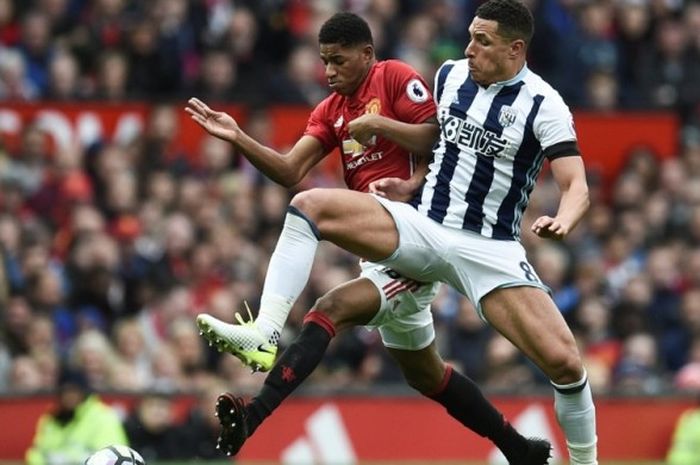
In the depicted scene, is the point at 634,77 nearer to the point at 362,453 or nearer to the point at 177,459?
the point at 362,453

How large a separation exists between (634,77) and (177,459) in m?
8.10

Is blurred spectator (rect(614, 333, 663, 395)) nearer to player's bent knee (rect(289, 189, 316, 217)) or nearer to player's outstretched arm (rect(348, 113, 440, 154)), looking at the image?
player's outstretched arm (rect(348, 113, 440, 154))

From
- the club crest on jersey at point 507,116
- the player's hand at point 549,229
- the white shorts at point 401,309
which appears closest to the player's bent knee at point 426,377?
the white shorts at point 401,309

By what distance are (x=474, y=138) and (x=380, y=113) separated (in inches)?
21.0

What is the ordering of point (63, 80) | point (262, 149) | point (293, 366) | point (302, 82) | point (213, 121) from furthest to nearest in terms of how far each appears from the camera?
point (302, 82), point (63, 80), point (262, 149), point (213, 121), point (293, 366)

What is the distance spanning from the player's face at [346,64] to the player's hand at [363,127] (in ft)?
1.10

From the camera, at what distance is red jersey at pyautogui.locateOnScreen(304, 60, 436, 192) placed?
9.77 metres

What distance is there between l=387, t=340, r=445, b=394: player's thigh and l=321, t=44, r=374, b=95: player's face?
1.56 meters

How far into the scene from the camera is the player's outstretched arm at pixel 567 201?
8844mm

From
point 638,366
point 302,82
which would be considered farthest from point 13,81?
point 638,366

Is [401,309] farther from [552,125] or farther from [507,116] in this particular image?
[552,125]

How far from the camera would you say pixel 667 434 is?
52.4 ft

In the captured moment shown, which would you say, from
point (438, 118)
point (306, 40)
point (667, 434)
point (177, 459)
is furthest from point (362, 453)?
point (438, 118)

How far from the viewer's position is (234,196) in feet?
56.3
